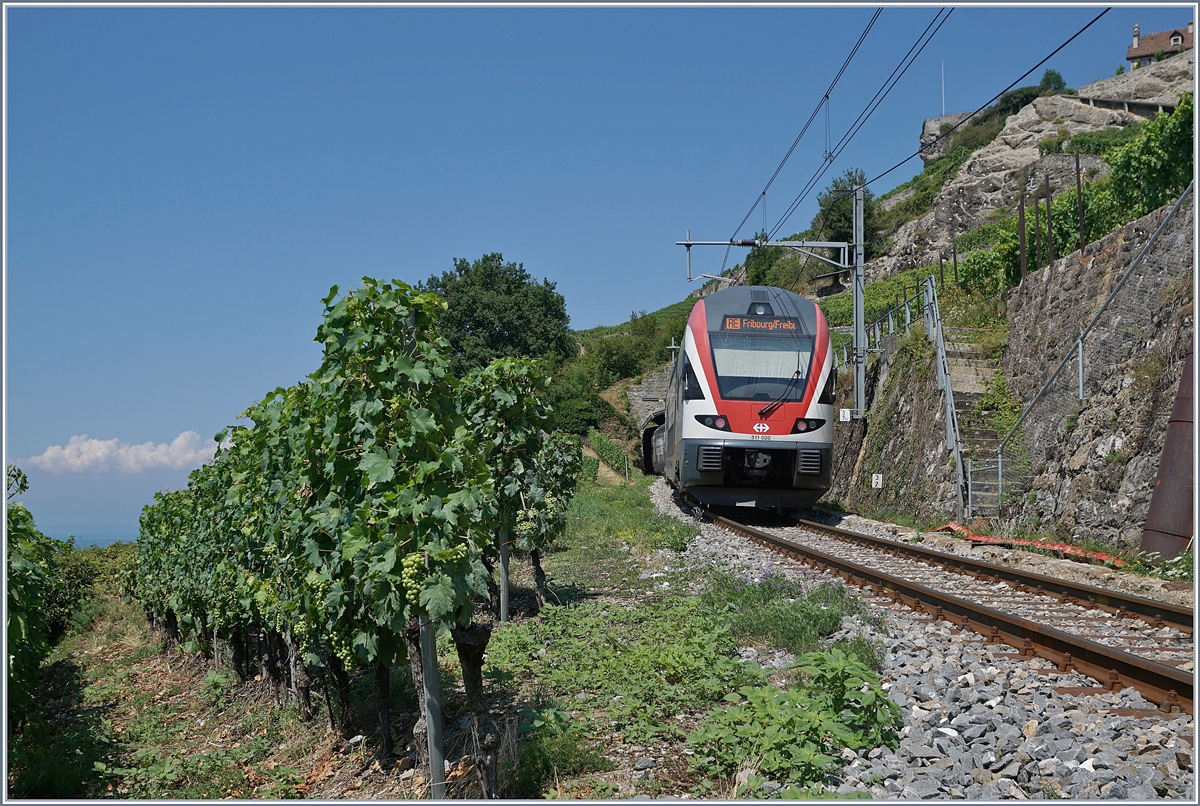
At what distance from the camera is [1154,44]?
9038 centimetres

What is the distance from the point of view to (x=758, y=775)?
13.4ft

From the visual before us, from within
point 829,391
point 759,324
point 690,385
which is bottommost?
point 829,391

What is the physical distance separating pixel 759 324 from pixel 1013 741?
11.4 m

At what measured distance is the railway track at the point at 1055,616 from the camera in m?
5.10

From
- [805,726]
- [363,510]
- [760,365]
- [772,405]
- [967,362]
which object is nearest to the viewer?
[363,510]

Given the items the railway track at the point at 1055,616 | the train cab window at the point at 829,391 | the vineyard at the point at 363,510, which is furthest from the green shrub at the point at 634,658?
the train cab window at the point at 829,391

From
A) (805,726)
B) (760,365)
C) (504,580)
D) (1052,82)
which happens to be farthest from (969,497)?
(1052,82)

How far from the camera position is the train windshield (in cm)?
1473

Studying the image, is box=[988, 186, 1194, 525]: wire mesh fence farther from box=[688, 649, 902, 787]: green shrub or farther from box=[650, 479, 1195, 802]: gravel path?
box=[688, 649, 902, 787]: green shrub

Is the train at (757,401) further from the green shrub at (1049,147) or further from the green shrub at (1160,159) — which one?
the green shrub at (1049,147)

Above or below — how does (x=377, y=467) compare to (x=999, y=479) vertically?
above

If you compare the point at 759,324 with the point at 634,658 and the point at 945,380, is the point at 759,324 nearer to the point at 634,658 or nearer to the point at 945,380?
the point at 945,380

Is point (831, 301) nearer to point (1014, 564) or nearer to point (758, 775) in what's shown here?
point (1014, 564)

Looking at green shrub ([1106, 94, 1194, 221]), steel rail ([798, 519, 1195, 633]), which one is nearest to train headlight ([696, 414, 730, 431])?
steel rail ([798, 519, 1195, 633])
